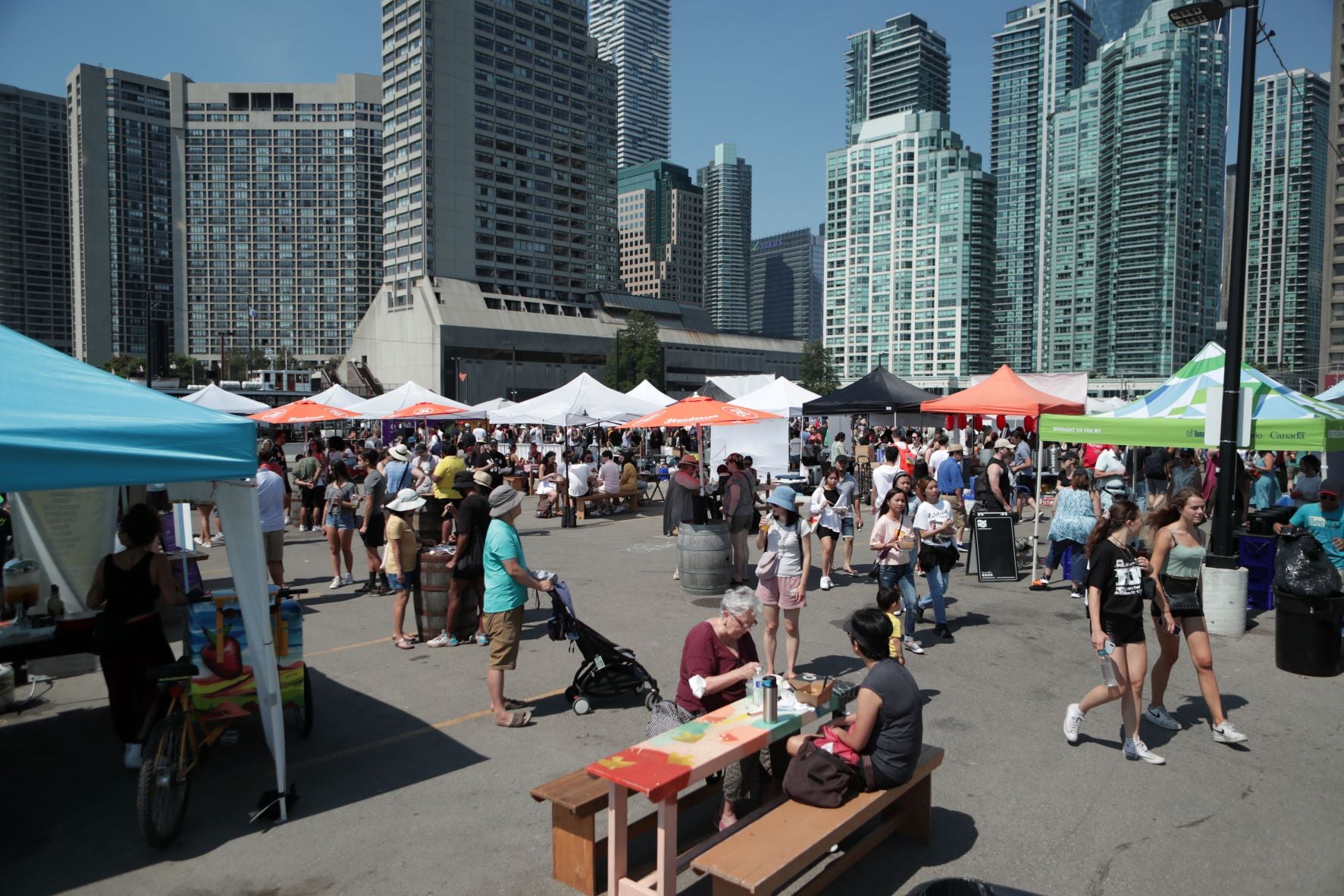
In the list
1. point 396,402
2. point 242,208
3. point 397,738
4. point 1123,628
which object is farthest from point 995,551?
point 242,208

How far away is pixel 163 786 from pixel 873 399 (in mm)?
16842

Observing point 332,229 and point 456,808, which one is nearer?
point 456,808

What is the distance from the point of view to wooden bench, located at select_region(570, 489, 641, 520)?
1838 cm

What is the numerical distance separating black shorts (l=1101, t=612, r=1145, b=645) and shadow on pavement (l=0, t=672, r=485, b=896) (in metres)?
4.43

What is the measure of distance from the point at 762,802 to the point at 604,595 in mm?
6222

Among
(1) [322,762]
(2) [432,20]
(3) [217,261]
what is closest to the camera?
(1) [322,762]

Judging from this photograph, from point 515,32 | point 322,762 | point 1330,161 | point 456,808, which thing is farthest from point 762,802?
point 515,32

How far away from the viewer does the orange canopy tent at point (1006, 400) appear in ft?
46.7

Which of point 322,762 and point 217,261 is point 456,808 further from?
point 217,261

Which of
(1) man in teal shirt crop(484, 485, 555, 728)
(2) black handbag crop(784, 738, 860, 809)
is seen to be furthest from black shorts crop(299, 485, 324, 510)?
(2) black handbag crop(784, 738, 860, 809)

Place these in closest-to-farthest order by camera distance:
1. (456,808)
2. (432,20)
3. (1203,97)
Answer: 1. (456,808)
2. (432,20)
3. (1203,97)

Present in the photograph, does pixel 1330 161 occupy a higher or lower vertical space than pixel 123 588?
higher

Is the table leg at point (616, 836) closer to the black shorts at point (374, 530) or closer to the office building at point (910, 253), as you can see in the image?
the black shorts at point (374, 530)

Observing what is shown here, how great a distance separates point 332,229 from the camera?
136750mm
